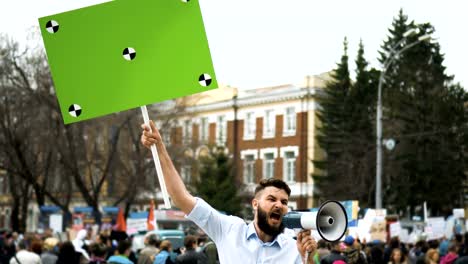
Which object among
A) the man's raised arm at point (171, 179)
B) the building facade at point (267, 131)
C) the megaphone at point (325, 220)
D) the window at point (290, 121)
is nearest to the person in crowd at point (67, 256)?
the man's raised arm at point (171, 179)

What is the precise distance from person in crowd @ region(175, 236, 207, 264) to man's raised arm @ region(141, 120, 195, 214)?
731 centimetres

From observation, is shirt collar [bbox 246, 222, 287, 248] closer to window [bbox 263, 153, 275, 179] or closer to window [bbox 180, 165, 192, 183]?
window [bbox 180, 165, 192, 183]

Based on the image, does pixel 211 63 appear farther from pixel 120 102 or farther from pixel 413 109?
pixel 413 109

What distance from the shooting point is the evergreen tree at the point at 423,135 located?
52.6 meters

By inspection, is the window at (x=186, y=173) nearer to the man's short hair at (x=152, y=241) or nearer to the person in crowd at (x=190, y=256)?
the man's short hair at (x=152, y=241)

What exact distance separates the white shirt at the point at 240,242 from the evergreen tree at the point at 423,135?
47829mm

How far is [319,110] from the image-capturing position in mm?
58031

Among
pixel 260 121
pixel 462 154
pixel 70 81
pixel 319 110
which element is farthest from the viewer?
pixel 260 121

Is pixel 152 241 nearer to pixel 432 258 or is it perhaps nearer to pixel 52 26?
pixel 432 258

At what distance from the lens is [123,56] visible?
5695 millimetres

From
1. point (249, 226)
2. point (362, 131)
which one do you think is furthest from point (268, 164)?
point (249, 226)

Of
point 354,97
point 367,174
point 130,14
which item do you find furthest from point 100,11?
point 354,97

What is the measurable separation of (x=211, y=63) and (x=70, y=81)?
0.88 metres

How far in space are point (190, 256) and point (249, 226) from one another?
7346 mm
